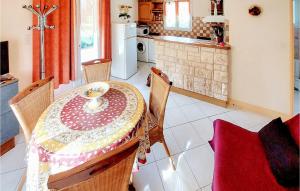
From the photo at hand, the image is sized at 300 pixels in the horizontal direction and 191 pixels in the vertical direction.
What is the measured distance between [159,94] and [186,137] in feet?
3.13

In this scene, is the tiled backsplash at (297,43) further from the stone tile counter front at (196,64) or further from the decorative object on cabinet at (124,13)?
the decorative object on cabinet at (124,13)

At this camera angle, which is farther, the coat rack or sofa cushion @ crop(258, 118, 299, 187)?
the coat rack

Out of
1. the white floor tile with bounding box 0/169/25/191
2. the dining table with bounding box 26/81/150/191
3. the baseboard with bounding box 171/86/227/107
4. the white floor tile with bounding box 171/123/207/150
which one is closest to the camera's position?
the dining table with bounding box 26/81/150/191

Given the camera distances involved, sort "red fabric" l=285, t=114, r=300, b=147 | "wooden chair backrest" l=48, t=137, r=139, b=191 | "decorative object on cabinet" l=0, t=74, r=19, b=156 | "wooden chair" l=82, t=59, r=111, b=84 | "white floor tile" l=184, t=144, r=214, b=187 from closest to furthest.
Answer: "wooden chair backrest" l=48, t=137, r=139, b=191 < "red fabric" l=285, t=114, r=300, b=147 < "white floor tile" l=184, t=144, r=214, b=187 < "decorative object on cabinet" l=0, t=74, r=19, b=156 < "wooden chair" l=82, t=59, r=111, b=84

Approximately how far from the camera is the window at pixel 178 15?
20.1 feet

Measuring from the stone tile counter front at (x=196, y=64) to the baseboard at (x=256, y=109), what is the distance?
6.3 inches

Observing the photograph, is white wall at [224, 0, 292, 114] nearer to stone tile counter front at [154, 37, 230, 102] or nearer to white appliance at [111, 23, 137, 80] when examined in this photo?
stone tile counter front at [154, 37, 230, 102]

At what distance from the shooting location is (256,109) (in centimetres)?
365

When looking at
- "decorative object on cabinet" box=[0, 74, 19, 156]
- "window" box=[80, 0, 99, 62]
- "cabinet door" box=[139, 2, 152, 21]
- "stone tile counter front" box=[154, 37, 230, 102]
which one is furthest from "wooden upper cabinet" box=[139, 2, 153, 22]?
"decorative object on cabinet" box=[0, 74, 19, 156]

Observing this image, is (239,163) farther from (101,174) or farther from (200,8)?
(200,8)

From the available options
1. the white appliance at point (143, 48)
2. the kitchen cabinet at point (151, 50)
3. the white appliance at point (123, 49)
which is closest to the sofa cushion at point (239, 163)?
the white appliance at point (123, 49)

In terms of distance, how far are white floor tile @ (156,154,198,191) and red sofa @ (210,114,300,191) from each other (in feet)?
1.67

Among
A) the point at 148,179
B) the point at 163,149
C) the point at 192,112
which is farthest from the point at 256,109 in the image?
→ the point at 148,179

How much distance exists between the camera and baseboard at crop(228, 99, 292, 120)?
3.35m
